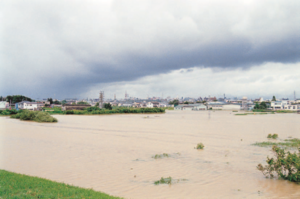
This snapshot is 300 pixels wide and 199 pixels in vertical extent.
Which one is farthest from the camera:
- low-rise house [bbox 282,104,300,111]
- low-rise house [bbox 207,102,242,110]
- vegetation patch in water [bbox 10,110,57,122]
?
low-rise house [bbox 207,102,242,110]

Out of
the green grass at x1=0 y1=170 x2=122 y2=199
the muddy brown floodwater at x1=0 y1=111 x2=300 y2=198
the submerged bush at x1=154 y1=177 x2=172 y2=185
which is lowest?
the muddy brown floodwater at x1=0 y1=111 x2=300 y2=198

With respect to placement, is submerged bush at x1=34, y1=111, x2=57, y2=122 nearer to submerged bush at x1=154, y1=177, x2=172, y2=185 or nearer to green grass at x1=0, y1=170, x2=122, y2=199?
green grass at x1=0, y1=170, x2=122, y2=199

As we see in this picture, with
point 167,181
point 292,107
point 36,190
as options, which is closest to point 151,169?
point 167,181

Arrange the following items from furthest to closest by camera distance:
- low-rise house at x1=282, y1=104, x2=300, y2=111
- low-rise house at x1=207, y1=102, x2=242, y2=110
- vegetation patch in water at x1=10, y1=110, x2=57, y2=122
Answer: low-rise house at x1=207, y1=102, x2=242, y2=110 < low-rise house at x1=282, y1=104, x2=300, y2=111 < vegetation patch in water at x1=10, y1=110, x2=57, y2=122

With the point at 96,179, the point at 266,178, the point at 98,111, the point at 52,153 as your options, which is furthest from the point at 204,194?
the point at 98,111

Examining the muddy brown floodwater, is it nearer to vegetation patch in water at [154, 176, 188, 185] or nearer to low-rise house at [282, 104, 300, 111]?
vegetation patch in water at [154, 176, 188, 185]

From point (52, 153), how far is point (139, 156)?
6.00m

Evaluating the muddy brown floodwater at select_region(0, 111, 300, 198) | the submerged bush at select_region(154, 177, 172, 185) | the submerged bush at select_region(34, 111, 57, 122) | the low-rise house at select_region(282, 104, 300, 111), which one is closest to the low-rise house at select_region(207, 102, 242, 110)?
the low-rise house at select_region(282, 104, 300, 111)

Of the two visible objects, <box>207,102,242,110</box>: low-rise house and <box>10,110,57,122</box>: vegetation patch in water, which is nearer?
<box>10,110,57,122</box>: vegetation patch in water

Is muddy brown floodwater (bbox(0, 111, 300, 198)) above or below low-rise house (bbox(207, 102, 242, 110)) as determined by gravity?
below

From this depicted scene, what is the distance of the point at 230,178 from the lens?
10.4 metres

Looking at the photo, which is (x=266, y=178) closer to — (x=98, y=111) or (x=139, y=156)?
(x=139, y=156)

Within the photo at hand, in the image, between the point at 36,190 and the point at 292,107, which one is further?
the point at 292,107

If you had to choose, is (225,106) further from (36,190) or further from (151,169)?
(36,190)
